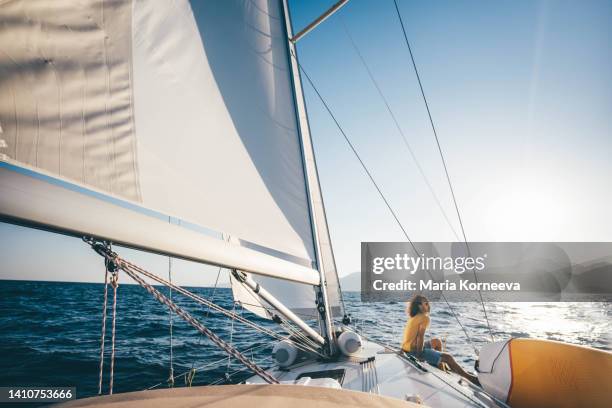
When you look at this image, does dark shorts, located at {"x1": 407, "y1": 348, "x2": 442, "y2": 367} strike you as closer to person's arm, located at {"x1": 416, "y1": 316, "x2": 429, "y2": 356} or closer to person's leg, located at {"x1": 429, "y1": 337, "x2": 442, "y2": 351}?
person's arm, located at {"x1": 416, "y1": 316, "x2": 429, "y2": 356}

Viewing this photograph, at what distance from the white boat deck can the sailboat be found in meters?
0.02

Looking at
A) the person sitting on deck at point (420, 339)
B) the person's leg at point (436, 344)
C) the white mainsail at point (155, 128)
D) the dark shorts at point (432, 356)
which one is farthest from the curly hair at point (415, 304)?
the white mainsail at point (155, 128)

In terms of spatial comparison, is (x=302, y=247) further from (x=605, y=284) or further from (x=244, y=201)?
(x=605, y=284)

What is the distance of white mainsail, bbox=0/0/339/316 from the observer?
939 millimetres

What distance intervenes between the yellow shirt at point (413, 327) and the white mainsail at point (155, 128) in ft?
7.28

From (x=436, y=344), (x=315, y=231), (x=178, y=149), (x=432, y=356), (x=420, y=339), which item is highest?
(x=178, y=149)

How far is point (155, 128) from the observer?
1.58 meters

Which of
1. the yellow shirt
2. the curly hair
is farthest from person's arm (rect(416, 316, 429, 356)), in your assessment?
the curly hair

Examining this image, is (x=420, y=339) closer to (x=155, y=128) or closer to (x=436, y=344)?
(x=436, y=344)

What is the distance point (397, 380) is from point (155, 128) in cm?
321

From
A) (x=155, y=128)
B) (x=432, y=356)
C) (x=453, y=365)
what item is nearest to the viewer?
(x=155, y=128)

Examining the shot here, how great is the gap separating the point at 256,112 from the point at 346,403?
2.43 metres

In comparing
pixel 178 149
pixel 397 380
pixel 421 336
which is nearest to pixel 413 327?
pixel 421 336

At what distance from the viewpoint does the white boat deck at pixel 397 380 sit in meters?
2.44
